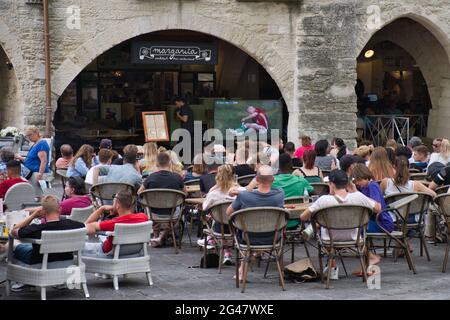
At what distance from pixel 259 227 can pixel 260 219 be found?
0.09 metres

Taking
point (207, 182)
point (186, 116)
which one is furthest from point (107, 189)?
point (186, 116)

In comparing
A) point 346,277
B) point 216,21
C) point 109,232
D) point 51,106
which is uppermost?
point 216,21

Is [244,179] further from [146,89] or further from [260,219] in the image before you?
[146,89]

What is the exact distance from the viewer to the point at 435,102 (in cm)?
2011

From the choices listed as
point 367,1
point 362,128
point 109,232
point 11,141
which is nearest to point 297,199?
point 109,232

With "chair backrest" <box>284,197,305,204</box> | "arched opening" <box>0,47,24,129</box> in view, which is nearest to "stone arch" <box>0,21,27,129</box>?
"arched opening" <box>0,47,24,129</box>

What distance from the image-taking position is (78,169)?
486 inches

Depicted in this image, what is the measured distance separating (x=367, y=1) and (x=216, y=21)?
3243 mm

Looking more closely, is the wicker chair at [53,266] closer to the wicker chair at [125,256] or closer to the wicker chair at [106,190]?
the wicker chair at [125,256]

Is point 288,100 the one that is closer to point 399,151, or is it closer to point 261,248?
point 399,151

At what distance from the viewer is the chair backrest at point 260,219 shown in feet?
27.2

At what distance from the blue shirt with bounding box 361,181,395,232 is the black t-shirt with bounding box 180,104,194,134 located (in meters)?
10.1

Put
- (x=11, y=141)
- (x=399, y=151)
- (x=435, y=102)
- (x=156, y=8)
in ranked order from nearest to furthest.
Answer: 1. (x=399, y=151)
2. (x=11, y=141)
3. (x=156, y=8)
4. (x=435, y=102)

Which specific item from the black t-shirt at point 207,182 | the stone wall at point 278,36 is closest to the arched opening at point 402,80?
the stone wall at point 278,36
